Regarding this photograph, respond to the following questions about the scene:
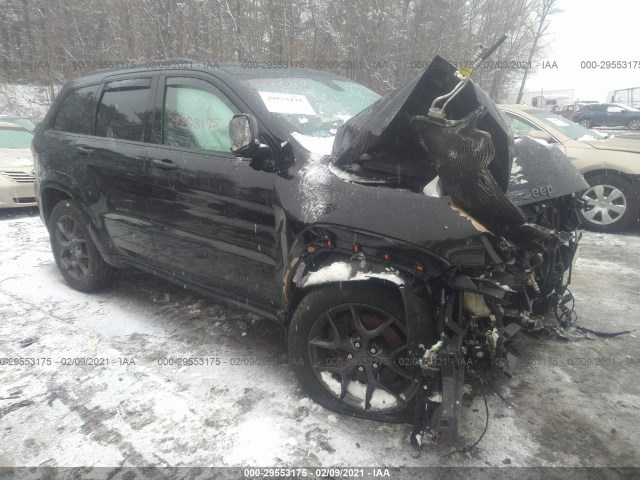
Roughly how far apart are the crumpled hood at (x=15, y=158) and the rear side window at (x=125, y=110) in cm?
493

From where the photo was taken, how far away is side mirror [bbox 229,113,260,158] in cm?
230

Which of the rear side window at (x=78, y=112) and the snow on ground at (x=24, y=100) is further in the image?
the snow on ground at (x=24, y=100)

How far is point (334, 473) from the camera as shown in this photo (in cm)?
202

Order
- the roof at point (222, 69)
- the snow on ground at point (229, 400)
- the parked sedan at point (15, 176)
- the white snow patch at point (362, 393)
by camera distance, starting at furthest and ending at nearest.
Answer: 1. the parked sedan at point (15, 176)
2. the roof at point (222, 69)
3. the white snow patch at point (362, 393)
4. the snow on ground at point (229, 400)

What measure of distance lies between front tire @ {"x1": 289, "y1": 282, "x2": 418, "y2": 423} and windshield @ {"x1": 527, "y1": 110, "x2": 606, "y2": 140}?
18.2 feet

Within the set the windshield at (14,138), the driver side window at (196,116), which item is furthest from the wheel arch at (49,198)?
the windshield at (14,138)

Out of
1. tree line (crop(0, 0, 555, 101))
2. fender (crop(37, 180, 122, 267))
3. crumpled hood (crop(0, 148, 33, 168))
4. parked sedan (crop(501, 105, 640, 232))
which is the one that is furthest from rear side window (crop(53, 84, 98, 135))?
tree line (crop(0, 0, 555, 101))

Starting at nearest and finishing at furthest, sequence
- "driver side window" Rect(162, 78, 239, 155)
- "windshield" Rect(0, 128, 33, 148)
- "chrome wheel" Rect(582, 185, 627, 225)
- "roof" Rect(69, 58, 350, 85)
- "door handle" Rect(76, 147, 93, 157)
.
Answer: "driver side window" Rect(162, 78, 239, 155) < "roof" Rect(69, 58, 350, 85) < "door handle" Rect(76, 147, 93, 157) < "chrome wheel" Rect(582, 185, 627, 225) < "windshield" Rect(0, 128, 33, 148)

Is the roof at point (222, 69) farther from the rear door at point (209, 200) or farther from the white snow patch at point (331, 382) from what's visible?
the white snow patch at point (331, 382)

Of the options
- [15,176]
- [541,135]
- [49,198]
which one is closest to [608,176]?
[541,135]

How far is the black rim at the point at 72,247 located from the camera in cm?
400

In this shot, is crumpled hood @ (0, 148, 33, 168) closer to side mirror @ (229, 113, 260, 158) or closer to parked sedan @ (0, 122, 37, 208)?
parked sedan @ (0, 122, 37, 208)

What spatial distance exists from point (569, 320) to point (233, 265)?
8.22ft

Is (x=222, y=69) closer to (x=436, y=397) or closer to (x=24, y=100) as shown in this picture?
(x=436, y=397)
